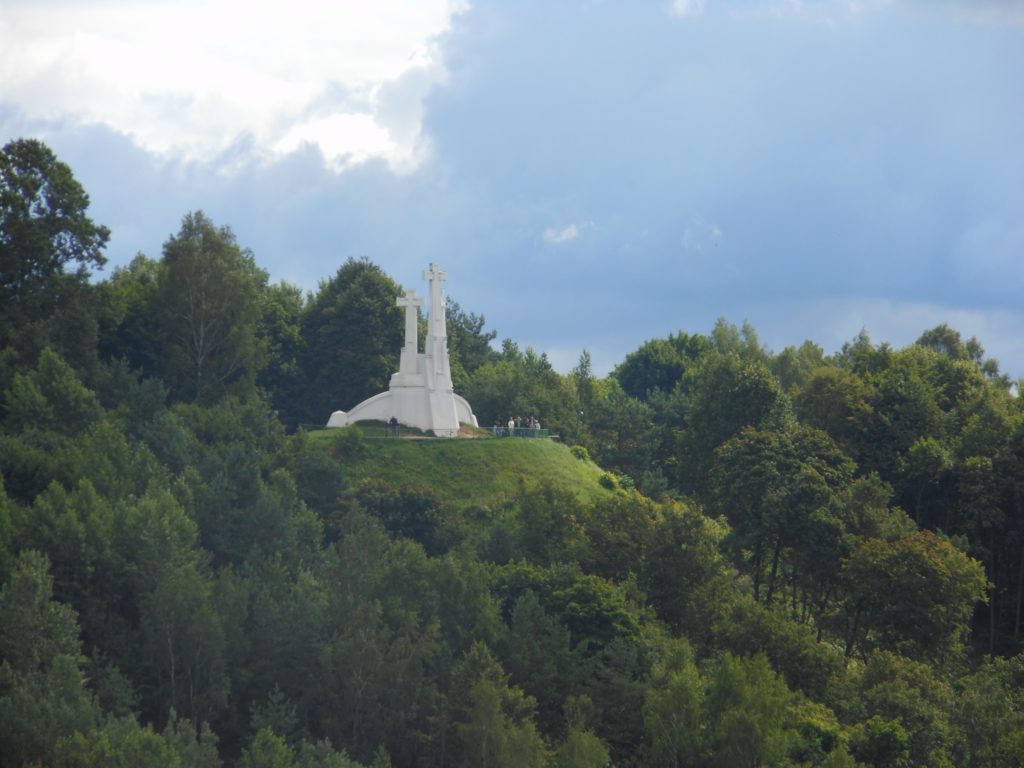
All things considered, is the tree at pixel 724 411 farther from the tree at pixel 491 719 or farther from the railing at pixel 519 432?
the tree at pixel 491 719

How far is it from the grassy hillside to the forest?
86 cm

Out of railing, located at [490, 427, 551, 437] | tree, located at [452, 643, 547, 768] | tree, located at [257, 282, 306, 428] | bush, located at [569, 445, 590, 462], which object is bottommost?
tree, located at [452, 643, 547, 768]

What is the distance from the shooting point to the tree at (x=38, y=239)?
73.4 m

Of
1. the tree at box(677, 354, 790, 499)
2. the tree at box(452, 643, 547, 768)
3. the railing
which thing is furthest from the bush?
the tree at box(452, 643, 547, 768)

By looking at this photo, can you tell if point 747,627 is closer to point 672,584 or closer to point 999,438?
point 672,584

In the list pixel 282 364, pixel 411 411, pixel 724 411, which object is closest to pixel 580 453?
pixel 724 411

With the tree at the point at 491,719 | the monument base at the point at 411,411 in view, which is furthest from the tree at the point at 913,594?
the monument base at the point at 411,411

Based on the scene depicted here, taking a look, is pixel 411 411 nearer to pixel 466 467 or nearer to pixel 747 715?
pixel 466 467

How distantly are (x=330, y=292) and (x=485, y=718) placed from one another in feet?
152

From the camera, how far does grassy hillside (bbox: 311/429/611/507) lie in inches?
2886

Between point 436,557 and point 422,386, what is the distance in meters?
19.6

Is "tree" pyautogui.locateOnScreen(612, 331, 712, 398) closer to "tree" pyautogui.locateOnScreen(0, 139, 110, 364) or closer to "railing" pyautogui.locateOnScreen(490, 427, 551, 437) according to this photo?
"railing" pyautogui.locateOnScreen(490, 427, 551, 437)

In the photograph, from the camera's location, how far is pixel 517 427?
83.9 metres

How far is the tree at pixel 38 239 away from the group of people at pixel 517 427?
20228 millimetres
